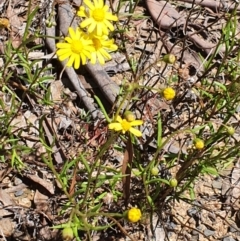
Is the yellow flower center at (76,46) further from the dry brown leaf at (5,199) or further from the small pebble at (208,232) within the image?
the small pebble at (208,232)

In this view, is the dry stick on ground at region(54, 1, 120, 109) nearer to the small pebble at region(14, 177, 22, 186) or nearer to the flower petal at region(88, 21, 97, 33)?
the small pebble at region(14, 177, 22, 186)

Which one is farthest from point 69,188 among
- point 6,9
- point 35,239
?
point 6,9

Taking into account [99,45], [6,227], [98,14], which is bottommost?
[6,227]

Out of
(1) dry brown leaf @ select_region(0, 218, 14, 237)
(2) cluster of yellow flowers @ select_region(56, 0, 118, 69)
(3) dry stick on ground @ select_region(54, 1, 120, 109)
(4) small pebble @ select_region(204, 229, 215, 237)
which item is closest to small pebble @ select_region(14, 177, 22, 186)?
(1) dry brown leaf @ select_region(0, 218, 14, 237)

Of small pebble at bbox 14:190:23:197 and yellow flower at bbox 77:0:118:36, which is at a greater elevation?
yellow flower at bbox 77:0:118:36

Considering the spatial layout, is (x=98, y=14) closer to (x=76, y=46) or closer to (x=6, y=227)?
(x=76, y=46)

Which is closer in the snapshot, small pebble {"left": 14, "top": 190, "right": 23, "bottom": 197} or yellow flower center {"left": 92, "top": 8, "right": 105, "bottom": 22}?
yellow flower center {"left": 92, "top": 8, "right": 105, "bottom": 22}

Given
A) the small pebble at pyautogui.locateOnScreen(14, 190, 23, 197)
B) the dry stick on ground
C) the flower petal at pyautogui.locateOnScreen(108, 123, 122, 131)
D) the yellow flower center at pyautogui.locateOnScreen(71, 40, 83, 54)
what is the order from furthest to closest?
the dry stick on ground → the small pebble at pyautogui.locateOnScreen(14, 190, 23, 197) → the yellow flower center at pyautogui.locateOnScreen(71, 40, 83, 54) → the flower petal at pyautogui.locateOnScreen(108, 123, 122, 131)

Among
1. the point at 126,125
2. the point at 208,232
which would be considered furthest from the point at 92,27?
the point at 208,232

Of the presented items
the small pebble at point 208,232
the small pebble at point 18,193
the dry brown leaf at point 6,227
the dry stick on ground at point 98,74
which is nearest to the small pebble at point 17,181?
the small pebble at point 18,193
